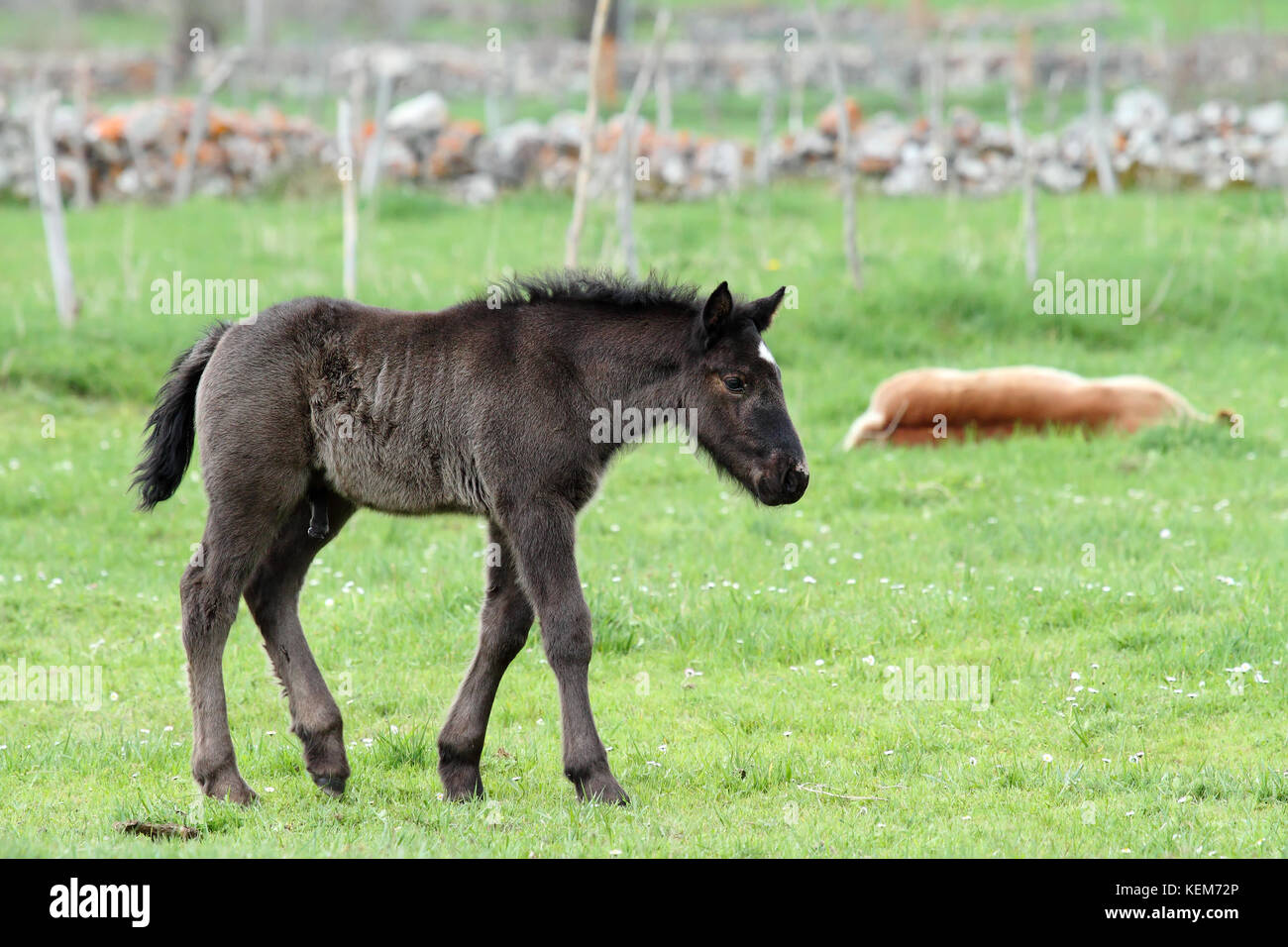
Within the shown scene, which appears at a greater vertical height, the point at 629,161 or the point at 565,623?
the point at 629,161

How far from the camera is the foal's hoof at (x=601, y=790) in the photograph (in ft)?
20.1

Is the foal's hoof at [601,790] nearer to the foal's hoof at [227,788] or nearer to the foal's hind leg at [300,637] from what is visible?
the foal's hind leg at [300,637]

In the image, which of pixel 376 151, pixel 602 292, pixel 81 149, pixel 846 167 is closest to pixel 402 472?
pixel 602 292

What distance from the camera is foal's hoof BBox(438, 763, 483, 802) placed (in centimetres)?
646

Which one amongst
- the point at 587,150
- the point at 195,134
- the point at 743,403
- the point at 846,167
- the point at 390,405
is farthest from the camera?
the point at 195,134

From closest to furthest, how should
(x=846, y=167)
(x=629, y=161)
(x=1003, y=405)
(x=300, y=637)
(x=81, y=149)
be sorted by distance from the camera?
(x=300, y=637)
(x=1003, y=405)
(x=629, y=161)
(x=846, y=167)
(x=81, y=149)

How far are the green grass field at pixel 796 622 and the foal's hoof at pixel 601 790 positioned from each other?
9 centimetres

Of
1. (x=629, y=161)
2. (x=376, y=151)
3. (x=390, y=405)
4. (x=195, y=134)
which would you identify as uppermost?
(x=195, y=134)

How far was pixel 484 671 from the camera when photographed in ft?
21.7

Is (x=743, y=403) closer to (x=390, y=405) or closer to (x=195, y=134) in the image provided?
(x=390, y=405)

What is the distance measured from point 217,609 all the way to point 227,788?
761 millimetres

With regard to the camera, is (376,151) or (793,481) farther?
(376,151)

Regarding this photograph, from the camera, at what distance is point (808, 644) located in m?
8.28

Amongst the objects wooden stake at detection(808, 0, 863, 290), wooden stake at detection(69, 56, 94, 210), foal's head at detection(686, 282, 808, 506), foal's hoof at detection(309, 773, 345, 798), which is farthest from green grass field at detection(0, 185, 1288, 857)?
wooden stake at detection(69, 56, 94, 210)
